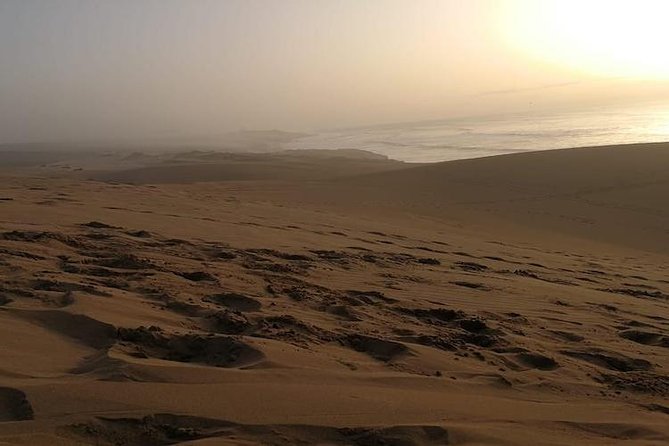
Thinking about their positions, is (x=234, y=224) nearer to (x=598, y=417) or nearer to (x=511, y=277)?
(x=511, y=277)

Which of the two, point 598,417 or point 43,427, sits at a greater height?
point 43,427

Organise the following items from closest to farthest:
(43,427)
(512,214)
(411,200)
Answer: (43,427) < (512,214) < (411,200)

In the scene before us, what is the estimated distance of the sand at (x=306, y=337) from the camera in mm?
2426

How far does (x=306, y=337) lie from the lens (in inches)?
142

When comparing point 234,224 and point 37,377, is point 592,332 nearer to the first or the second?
point 37,377

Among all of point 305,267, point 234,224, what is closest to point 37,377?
point 305,267

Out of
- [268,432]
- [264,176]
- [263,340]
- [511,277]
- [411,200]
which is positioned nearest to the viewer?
[268,432]

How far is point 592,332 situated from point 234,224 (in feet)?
17.9

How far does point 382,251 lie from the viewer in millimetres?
7562

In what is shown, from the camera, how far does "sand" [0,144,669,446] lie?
2.43 m

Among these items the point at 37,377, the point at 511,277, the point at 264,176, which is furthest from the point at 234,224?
the point at 264,176

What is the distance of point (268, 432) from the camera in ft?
7.65

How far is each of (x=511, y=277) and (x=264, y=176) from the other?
20.3m

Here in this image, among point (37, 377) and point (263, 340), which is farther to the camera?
point (263, 340)
